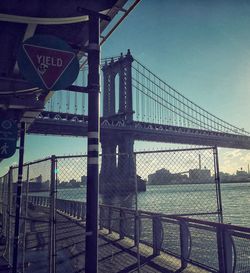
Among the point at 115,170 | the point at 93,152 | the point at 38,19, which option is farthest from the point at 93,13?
the point at 115,170

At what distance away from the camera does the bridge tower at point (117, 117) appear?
59.8 m

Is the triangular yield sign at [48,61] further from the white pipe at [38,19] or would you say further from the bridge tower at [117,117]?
the bridge tower at [117,117]

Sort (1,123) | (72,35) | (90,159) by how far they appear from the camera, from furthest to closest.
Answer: (1,123) < (72,35) < (90,159)

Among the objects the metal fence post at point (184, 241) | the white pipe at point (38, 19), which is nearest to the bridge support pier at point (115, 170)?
the metal fence post at point (184, 241)

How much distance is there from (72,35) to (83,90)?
1.68 meters

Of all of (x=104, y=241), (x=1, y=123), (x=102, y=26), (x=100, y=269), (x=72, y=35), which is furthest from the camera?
(x=104, y=241)

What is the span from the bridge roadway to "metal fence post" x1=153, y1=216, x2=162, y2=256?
5341 centimetres

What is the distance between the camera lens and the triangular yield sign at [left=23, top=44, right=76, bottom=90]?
3.60 metres

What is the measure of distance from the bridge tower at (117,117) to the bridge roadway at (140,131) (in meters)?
1.64

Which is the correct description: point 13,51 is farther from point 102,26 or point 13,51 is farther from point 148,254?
point 148,254

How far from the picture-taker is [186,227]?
22.1ft

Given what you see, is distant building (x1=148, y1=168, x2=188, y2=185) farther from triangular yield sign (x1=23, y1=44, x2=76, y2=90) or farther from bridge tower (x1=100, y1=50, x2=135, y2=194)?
bridge tower (x1=100, y1=50, x2=135, y2=194)

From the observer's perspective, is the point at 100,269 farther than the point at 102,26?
Yes

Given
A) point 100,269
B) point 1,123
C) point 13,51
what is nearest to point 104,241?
point 100,269
